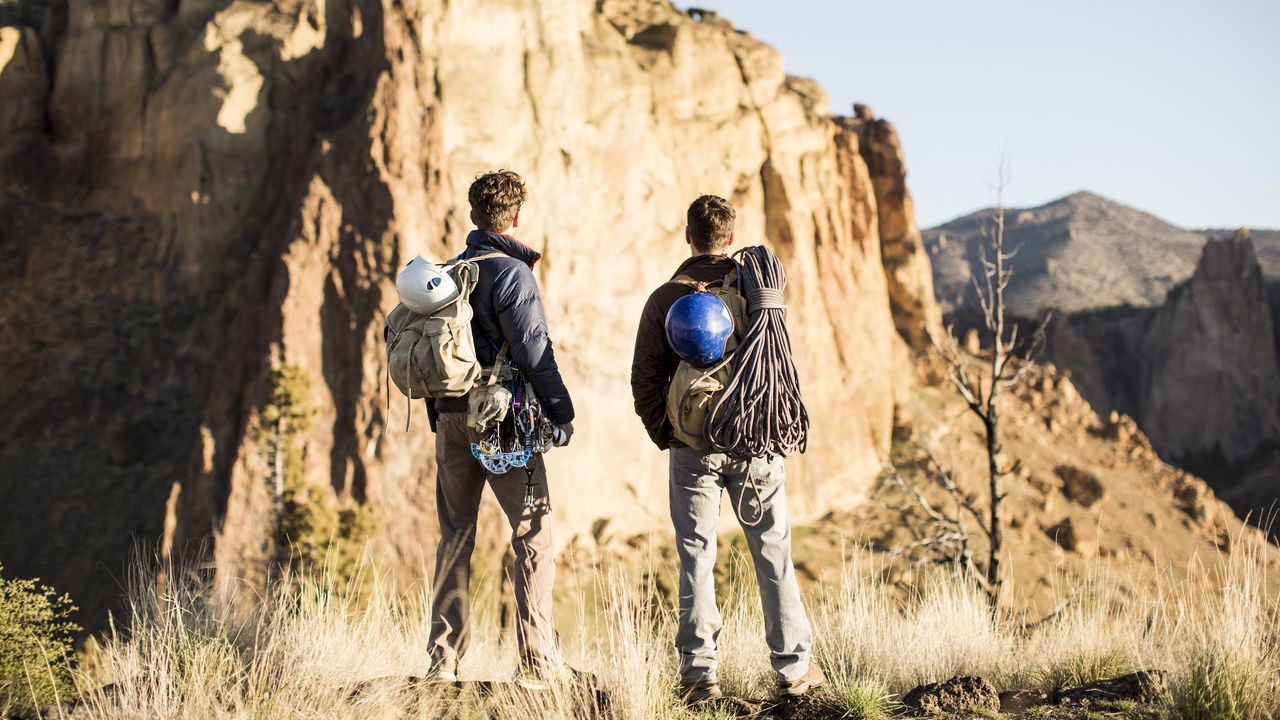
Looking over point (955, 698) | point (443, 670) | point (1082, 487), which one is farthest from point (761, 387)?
point (1082, 487)

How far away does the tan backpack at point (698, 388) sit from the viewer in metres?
4.15

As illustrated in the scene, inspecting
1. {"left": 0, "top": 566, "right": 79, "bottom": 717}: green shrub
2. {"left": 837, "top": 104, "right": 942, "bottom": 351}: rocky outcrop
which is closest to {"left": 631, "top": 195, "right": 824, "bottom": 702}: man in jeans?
{"left": 0, "top": 566, "right": 79, "bottom": 717}: green shrub

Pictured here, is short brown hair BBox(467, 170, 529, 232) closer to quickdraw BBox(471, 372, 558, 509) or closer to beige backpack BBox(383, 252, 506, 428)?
beige backpack BBox(383, 252, 506, 428)

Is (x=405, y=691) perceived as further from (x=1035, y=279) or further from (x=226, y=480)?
(x=1035, y=279)

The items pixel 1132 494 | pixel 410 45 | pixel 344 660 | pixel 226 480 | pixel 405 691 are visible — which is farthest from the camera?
pixel 1132 494

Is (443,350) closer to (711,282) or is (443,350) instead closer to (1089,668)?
(711,282)

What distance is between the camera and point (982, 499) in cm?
3259

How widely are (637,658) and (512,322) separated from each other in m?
1.53

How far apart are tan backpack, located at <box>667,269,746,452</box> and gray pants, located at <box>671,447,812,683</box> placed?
12 cm

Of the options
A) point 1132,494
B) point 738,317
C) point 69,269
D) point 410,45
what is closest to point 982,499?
point 1132,494

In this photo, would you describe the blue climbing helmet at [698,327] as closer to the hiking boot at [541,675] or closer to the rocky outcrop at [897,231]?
the hiking boot at [541,675]

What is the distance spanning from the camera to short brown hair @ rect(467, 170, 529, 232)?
4.44 metres

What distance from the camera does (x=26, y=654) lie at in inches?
203

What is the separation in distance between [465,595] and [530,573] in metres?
0.37
